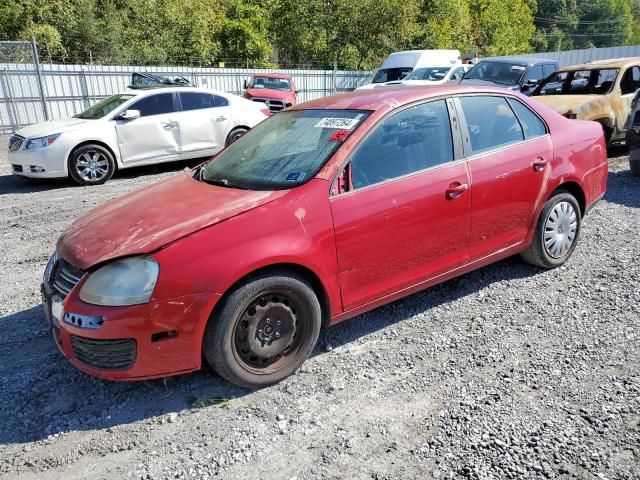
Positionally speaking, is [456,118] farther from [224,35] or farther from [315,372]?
[224,35]

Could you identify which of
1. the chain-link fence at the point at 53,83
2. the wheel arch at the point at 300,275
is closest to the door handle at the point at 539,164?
the wheel arch at the point at 300,275

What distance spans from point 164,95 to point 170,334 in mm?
7800

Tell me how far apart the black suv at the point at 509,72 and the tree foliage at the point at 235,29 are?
64.9 feet

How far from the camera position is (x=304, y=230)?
310 cm

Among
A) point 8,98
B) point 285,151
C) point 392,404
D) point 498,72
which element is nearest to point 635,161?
point 498,72

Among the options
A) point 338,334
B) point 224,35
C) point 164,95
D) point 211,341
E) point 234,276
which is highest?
point 224,35

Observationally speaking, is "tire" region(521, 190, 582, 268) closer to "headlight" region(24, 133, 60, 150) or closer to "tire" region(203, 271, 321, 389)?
"tire" region(203, 271, 321, 389)

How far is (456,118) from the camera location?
389cm

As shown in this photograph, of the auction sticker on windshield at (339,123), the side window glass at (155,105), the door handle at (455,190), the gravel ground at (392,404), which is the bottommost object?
the gravel ground at (392,404)

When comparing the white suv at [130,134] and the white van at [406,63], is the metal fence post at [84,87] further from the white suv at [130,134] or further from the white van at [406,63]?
the white van at [406,63]

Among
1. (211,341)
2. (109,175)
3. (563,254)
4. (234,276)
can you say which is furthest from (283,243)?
(109,175)

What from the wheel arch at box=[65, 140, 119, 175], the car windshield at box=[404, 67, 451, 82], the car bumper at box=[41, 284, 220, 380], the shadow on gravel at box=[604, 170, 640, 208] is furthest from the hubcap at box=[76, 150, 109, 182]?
the car windshield at box=[404, 67, 451, 82]

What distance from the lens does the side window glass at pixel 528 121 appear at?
14.2 ft

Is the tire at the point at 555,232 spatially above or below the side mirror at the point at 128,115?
below
